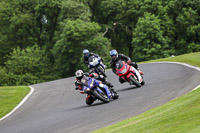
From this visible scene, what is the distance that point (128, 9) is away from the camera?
197ft

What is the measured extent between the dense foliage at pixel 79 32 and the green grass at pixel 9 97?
1027 inches

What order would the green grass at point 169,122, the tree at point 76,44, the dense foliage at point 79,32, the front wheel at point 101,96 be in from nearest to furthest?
1. the green grass at point 169,122
2. the front wheel at point 101,96
3. the tree at point 76,44
4. the dense foliage at point 79,32

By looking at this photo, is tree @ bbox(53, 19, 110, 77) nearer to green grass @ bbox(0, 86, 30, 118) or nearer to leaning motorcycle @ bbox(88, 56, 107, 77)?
green grass @ bbox(0, 86, 30, 118)

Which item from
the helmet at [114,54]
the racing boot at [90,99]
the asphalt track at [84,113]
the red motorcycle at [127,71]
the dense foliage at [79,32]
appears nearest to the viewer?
the asphalt track at [84,113]

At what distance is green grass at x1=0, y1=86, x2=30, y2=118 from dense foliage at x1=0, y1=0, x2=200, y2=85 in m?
26.1

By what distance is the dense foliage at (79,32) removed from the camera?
5178cm

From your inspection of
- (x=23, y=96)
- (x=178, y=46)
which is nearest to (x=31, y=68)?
(x=178, y=46)

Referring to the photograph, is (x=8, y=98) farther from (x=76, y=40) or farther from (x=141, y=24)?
(x=141, y=24)

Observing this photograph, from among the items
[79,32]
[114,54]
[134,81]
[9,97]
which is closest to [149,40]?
[79,32]

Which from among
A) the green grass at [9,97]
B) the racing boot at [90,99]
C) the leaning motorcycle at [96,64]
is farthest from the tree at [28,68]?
the racing boot at [90,99]

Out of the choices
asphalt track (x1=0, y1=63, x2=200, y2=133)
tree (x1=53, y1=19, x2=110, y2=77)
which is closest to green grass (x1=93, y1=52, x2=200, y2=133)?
asphalt track (x1=0, y1=63, x2=200, y2=133)

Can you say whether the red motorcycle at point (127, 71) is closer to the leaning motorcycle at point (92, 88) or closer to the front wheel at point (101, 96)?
the front wheel at point (101, 96)

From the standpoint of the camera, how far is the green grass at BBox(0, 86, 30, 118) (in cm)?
1802

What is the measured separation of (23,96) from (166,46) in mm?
34402
